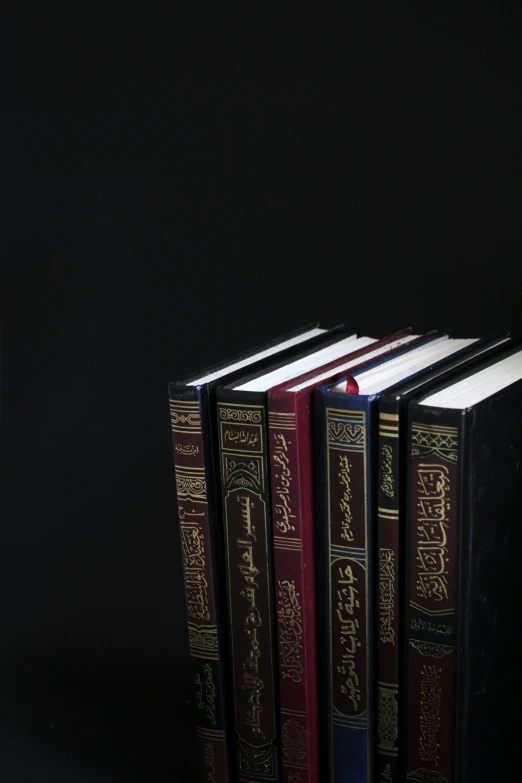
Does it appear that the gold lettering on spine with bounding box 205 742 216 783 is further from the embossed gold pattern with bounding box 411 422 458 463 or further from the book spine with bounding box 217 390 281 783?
the embossed gold pattern with bounding box 411 422 458 463

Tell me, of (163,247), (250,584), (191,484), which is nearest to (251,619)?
(250,584)

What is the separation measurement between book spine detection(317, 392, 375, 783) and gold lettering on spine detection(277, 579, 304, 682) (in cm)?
3

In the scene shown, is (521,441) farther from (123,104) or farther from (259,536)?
(123,104)

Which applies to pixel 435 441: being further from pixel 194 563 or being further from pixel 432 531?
pixel 194 563

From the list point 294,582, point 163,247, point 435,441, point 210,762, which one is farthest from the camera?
point 163,247

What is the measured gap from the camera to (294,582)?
118 cm

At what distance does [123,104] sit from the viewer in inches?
70.1

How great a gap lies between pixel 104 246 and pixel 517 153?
0.62 m

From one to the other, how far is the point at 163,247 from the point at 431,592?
829mm

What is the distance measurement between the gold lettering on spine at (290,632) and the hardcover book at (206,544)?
0.22 ft

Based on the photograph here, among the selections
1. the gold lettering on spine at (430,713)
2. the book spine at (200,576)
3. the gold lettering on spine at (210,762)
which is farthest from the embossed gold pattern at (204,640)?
the gold lettering on spine at (430,713)

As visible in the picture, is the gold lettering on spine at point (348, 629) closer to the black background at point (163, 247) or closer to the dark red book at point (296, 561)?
the dark red book at point (296, 561)

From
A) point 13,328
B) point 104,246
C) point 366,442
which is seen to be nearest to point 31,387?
point 13,328

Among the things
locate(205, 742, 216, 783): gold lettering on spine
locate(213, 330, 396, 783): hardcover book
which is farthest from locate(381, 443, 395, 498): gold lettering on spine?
locate(205, 742, 216, 783): gold lettering on spine
